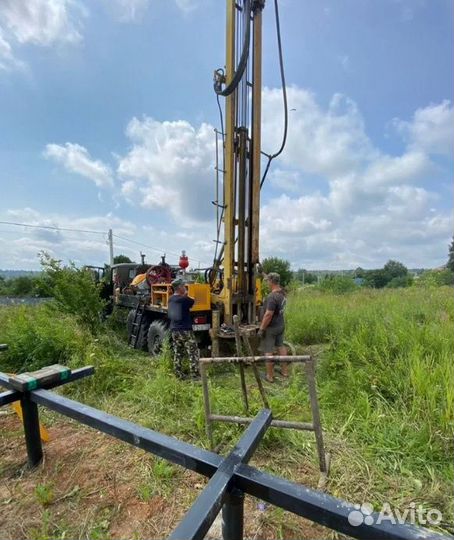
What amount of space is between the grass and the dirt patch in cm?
2

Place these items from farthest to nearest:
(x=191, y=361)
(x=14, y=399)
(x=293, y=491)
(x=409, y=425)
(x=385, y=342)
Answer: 1. (x=191, y=361)
2. (x=385, y=342)
3. (x=409, y=425)
4. (x=14, y=399)
5. (x=293, y=491)

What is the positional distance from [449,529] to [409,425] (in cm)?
92

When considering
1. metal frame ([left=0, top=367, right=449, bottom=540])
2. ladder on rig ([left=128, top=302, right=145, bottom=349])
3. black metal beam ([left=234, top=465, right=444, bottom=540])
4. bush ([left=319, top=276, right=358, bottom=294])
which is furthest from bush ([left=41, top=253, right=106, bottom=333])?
bush ([left=319, top=276, right=358, bottom=294])

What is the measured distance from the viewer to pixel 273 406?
3.27m

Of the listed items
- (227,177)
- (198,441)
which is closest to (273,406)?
(198,441)

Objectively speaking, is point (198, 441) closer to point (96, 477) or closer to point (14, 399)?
point (96, 477)

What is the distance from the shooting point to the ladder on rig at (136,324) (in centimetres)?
662

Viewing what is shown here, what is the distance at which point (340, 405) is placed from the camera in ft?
11.1

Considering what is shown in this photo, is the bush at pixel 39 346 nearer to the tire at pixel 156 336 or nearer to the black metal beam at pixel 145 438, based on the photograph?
the tire at pixel 156 336

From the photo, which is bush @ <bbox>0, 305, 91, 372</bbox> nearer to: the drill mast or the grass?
the grass

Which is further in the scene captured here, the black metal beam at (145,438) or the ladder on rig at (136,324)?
the ladder on rig at (136,324)

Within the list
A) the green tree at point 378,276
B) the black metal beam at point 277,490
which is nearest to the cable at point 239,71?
the black metal beam at point 277,490

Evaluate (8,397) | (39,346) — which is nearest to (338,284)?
(39,346)

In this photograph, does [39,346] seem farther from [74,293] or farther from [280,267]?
[280,267]
